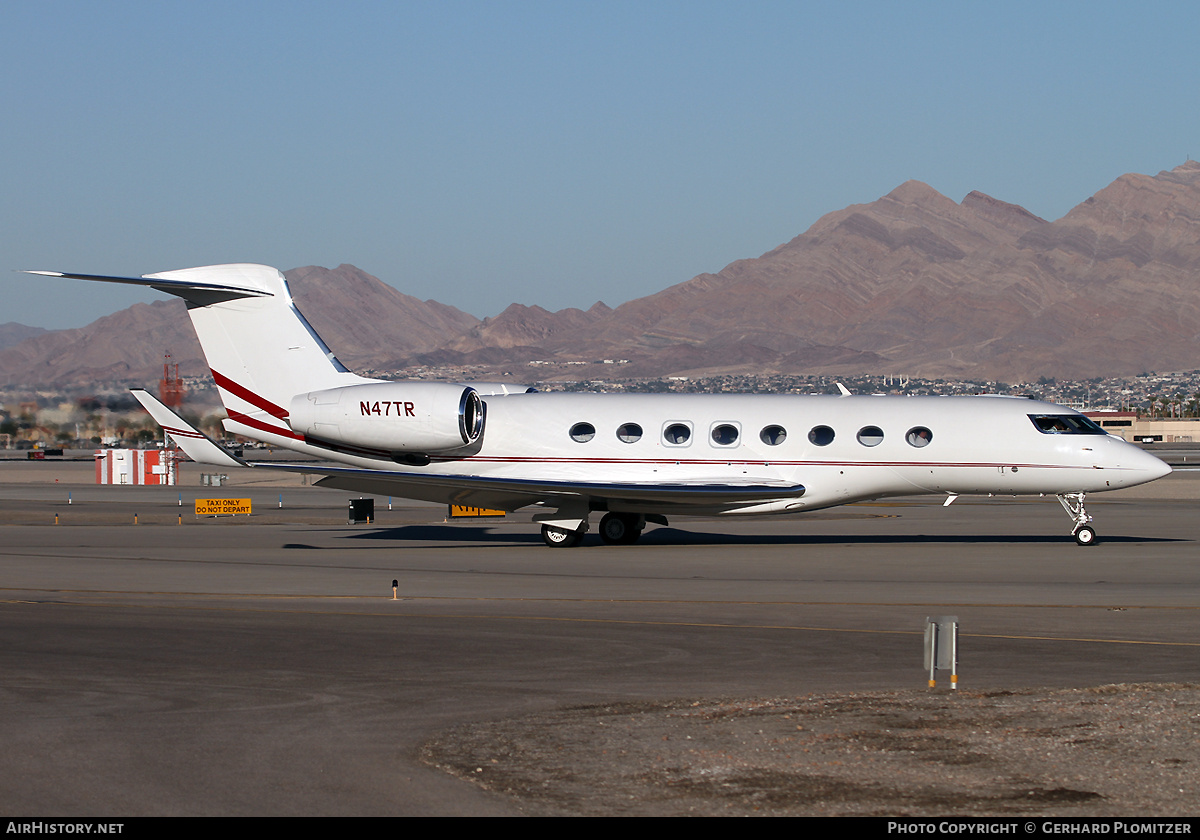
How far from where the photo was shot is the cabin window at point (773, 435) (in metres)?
26.0

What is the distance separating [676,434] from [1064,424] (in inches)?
319

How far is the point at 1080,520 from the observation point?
2595 centimetres

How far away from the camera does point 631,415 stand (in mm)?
26688

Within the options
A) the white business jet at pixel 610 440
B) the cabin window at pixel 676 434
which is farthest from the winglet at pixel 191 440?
the cabin window at pixel 676 434

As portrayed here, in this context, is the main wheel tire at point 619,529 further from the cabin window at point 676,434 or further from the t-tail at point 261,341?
the t-tail at point 261,341

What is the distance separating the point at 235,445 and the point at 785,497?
74090mm

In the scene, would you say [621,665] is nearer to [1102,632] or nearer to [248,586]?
[1102,632]

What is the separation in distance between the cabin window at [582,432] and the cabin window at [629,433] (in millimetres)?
588

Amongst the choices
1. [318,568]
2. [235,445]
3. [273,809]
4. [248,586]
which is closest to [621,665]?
[273,809]

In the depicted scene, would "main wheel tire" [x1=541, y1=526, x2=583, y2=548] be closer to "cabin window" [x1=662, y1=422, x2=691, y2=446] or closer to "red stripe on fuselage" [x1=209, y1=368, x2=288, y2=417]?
"cabin window" [x1=662, y1=422, x2=691, y2=446]

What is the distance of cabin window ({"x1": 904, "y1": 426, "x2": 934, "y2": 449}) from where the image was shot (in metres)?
25.7

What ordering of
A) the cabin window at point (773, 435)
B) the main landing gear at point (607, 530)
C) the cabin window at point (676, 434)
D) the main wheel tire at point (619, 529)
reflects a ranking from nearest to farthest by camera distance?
1. the cabin window at point (773, 435)
2. the main landing gear at point (607, 530)
3. the cabin window at point (676, 434)
4. the main wheel tire at point (619, 529)

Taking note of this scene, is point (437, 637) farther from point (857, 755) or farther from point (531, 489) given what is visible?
point (531, 489)
